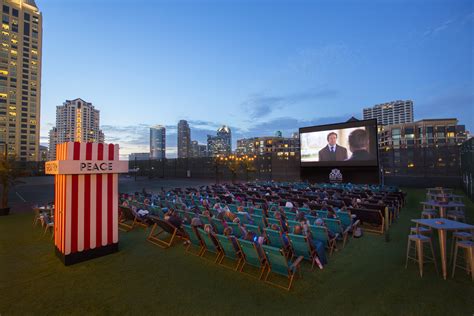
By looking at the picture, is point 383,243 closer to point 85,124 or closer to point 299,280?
point 299,280

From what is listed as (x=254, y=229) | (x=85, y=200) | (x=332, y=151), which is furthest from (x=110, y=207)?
(x=332, y=151)

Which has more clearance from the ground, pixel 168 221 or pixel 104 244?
pixel 168 221

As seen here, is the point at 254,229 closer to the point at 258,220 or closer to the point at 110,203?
the point at 258,220

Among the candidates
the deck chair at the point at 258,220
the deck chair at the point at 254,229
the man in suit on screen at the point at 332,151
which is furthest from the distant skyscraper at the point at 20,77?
the deck chair at the point at 254,229

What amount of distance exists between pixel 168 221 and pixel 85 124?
197 m

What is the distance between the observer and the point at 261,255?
4785mm

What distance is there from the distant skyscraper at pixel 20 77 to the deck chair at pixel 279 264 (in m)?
111

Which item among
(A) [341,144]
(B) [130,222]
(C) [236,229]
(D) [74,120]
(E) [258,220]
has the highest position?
(D) [74,120]

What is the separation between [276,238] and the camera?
18.0 ft

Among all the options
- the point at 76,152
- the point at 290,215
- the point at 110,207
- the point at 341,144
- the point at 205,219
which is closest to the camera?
the point at 76,152

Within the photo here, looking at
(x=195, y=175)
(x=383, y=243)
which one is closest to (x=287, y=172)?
(x=195, y=175)

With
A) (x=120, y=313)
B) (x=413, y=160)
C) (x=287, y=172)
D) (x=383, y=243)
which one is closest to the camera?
(x=120, y=313)

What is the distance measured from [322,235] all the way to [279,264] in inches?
81.7

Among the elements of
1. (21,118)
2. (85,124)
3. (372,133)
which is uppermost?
(85,124)
